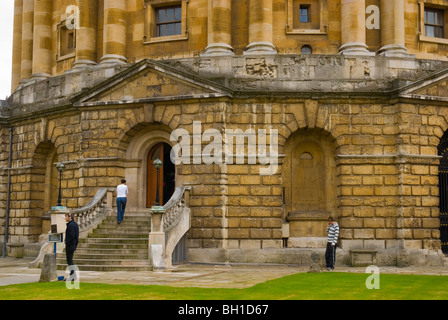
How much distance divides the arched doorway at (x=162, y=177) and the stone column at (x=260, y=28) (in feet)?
18.0

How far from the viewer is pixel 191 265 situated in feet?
72.2

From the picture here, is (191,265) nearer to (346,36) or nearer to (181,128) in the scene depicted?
(181,128)

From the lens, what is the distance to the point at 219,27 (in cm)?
2533

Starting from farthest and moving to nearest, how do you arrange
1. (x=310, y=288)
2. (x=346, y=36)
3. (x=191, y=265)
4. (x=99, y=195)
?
(x=346, y=36), (x=99, y=195), (x=191, y=265), (x=310, y=288)

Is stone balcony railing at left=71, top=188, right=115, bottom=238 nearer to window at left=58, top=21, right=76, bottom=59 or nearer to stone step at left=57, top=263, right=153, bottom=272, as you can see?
stone step at left=57, top=263, right=153, bottom=272

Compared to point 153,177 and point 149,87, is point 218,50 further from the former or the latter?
point 153,177

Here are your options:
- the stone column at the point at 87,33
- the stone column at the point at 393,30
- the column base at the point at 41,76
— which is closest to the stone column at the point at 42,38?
the column base at the point at 41,76

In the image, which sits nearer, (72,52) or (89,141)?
(89,141)

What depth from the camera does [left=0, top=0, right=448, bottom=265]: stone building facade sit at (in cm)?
2306

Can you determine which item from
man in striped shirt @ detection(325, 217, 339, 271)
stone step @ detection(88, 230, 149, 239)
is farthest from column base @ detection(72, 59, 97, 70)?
man in striped shirt @ detection(325, 217, 339, 271)

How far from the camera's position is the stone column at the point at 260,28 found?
24797mm

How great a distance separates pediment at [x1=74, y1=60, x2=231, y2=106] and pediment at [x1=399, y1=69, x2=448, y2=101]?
7.15m

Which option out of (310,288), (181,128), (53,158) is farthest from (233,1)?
(310,288)

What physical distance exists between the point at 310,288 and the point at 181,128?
35.6ft
